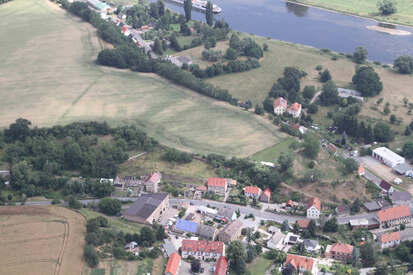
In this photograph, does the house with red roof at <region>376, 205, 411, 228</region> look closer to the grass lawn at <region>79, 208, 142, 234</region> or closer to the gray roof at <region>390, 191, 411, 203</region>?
the gray roof at <region>390, 191, 411, 203</region>

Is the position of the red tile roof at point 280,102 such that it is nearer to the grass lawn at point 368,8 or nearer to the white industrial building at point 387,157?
the white industrial building at point 387,157

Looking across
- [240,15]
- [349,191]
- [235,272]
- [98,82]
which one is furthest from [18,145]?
[240,15]

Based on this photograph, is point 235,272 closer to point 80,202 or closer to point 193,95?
point 80,202

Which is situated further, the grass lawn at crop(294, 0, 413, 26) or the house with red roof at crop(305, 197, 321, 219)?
the grass lawn at crop(294, 0, 413, 26)

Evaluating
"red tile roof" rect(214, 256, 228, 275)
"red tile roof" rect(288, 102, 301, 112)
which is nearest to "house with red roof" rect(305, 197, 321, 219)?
"red tile roof" rect(214, 256, 228, 275)

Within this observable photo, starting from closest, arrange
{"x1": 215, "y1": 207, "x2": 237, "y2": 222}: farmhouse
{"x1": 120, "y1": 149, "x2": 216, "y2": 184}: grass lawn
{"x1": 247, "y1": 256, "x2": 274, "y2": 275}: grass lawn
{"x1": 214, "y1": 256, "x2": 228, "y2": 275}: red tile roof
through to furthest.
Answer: {"x1": 214, "y1": 256, "x2": 228, "y2": 275}: red tile roof → {"x1": 247, "y1": 256, "x2": 274, "y2": 275}: grass lawn → {"x1": 215, "y1": 207, "x2": 237, "y2": 222}: farmhouse → {"x1": 120, "y1": 149, "x2": 216, "y2": 184}: grass lawn

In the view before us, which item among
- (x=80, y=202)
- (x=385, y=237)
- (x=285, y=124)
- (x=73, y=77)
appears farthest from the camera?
(x=73, y=77)

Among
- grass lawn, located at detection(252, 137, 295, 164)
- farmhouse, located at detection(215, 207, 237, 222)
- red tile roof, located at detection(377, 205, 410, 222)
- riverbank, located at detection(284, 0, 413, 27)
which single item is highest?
riverbank, located at detection(284, 0, 413, 27)
